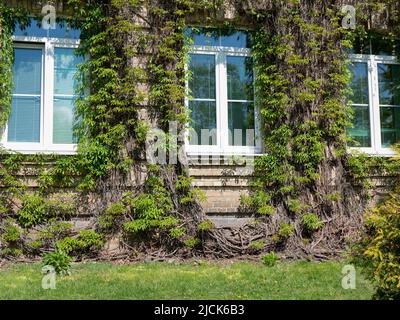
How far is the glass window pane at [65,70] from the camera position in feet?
29.0

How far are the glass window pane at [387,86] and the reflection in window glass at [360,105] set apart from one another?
33 cm

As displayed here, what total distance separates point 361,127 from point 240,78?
252 centimetres

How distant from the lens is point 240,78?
954 cm

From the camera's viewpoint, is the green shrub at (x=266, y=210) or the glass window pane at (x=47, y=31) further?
the green shrub at (x=266, y=210)

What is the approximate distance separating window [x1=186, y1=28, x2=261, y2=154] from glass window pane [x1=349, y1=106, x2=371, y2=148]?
2.01 meters

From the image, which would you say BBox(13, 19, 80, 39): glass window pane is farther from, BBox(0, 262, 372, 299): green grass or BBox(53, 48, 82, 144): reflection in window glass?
BBox(0, 262, 372, 299): green grass

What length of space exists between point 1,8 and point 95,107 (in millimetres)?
2141

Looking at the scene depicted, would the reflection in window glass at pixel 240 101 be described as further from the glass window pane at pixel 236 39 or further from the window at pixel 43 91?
the window at pixel 43 91

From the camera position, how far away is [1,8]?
Answer: 8492 millimetres

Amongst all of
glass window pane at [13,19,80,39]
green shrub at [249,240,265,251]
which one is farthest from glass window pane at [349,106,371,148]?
glass window pane at [13,19,80,39]

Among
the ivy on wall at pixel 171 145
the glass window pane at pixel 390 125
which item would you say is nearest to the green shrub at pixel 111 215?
the ivy on wall at pixel 171 145

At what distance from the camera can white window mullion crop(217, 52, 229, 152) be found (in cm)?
926
